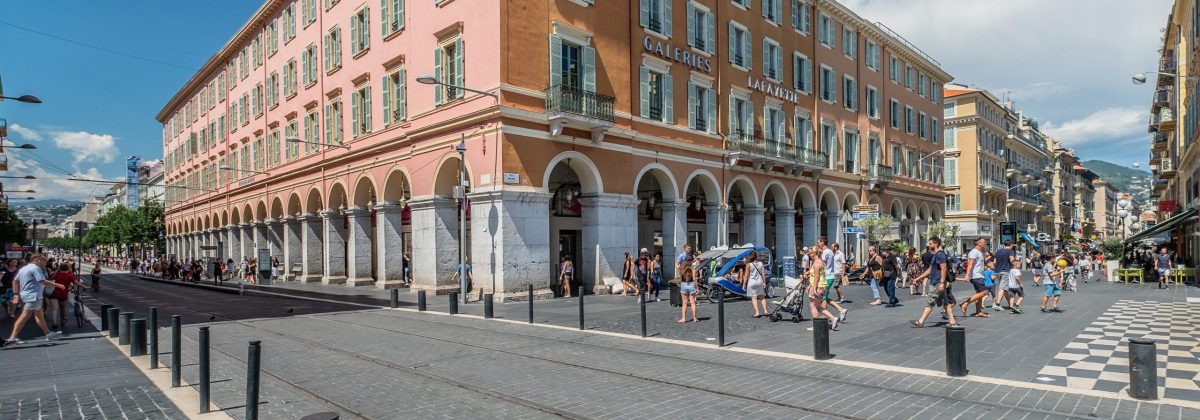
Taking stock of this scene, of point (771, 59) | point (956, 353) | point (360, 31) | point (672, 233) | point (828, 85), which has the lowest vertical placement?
point (956, 353)

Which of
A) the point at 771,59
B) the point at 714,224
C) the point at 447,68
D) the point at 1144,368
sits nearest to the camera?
the point at 1144,368

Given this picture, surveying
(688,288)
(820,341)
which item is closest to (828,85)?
(688,288)

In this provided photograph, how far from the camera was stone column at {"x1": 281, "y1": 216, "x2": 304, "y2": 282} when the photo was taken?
36234 mm

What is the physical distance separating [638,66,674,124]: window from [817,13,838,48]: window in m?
15.0

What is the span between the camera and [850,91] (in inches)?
1558

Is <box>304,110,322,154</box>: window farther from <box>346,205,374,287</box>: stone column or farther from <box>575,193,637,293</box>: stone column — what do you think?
<box>575,193,637,293</box>: stone column

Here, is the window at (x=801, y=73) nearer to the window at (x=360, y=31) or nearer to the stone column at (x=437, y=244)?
the stone column at (x=437, y=244)

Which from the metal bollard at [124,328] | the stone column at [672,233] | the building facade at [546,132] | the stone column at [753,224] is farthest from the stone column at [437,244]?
the stone column at [753,224]

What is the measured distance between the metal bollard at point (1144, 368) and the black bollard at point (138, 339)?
13.1 m

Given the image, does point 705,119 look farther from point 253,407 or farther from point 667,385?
point 253,407

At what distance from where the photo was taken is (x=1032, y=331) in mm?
12430

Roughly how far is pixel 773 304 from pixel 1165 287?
18.5 m

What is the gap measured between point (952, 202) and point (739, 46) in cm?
3924

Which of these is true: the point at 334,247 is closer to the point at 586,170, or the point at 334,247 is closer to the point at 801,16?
the point at 586,170
